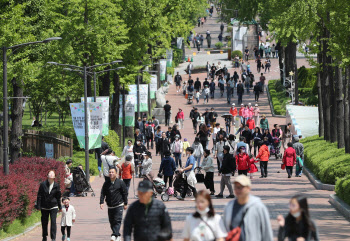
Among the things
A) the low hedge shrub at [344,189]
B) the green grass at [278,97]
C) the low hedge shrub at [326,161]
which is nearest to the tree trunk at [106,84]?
the low hedge shrub at [326,161]

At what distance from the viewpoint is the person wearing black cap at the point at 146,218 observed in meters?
10.8

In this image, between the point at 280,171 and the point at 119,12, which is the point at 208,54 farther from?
the point at 280,171

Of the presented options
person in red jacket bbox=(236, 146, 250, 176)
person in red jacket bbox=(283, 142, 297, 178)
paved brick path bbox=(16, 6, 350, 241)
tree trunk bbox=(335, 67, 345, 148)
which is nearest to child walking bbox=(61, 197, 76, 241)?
paved brick path bbox=(16, 6, 350, 241)

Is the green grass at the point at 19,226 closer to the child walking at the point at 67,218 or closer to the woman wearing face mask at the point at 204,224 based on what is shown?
the child walking at the point at 67,218

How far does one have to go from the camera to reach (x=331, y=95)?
35125mm

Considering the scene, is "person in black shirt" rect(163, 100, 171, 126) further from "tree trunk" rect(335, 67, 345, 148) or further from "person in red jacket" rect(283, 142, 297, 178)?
"person in red jacket" rect(283, 142, 297, 178)

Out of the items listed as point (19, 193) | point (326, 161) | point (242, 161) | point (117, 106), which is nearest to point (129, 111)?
point (117, 106)

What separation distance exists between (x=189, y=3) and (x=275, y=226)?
130 ft

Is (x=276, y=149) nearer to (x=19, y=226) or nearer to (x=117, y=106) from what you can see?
(x=117, y=106)

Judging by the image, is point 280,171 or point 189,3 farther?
point 189,3

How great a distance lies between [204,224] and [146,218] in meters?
0.91

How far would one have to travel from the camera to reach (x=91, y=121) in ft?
112

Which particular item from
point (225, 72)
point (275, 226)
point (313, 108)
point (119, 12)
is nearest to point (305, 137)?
point (313, 108)

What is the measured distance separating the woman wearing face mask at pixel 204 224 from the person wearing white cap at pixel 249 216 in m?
0.31
